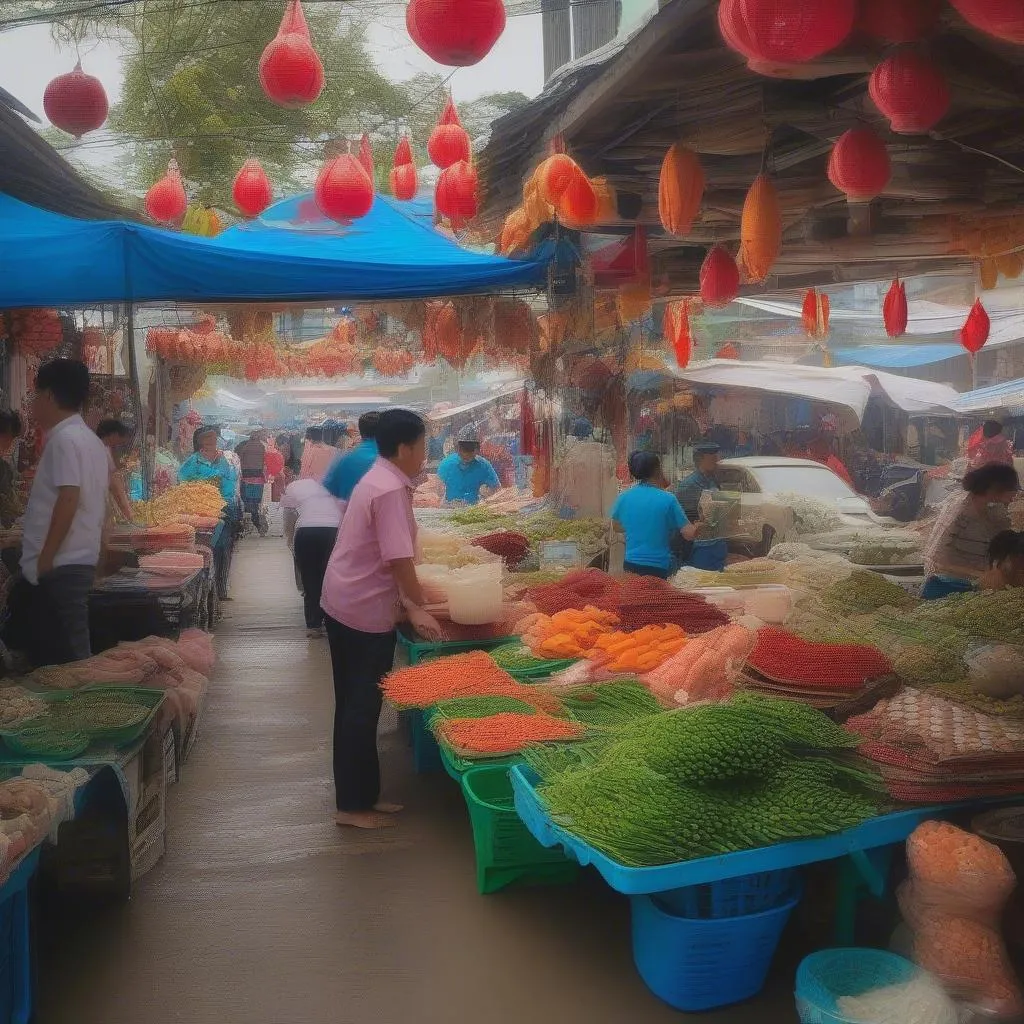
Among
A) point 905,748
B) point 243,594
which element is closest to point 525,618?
point 905,748

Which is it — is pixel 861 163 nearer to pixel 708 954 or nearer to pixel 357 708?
pixel 708 954

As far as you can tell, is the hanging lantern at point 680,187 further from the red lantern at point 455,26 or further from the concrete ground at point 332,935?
the concrete ground at point 332,935

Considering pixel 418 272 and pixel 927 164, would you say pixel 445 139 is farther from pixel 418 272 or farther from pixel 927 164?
pixel 927 164

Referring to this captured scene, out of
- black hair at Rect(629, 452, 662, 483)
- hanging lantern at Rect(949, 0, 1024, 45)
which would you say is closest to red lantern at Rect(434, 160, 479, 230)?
black hair at Rect(629, 452, 662, 483)

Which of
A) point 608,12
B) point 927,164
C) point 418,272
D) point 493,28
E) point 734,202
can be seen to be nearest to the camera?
point 493,28

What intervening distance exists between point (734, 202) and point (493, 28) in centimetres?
249

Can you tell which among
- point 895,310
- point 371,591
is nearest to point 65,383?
point 371,591

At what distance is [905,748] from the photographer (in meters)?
3.14

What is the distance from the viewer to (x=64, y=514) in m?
4.52

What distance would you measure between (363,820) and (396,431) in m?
1.75

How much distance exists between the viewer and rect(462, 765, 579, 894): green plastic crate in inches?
141

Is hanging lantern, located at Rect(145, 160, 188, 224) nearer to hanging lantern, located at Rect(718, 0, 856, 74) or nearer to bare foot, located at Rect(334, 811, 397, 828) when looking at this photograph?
bare foot, located at Rect(334, 811, 397, 828)

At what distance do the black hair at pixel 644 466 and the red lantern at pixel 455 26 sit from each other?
3.55 metres

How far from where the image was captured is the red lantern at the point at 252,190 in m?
7.38
